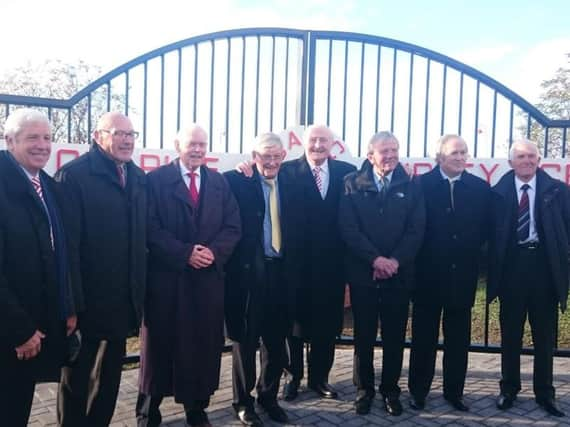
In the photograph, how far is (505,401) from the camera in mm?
4211

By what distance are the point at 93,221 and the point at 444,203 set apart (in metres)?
2.52

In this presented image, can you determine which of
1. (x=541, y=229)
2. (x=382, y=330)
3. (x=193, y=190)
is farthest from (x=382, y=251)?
(x=193, y=190)

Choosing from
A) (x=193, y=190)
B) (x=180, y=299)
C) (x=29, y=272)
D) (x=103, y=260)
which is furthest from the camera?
(x=193, y=190)

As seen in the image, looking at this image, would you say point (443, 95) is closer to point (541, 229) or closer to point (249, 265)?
point (541, 229)

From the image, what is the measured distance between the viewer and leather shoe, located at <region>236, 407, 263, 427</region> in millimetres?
3762

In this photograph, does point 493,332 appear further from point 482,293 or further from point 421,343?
point 421,343

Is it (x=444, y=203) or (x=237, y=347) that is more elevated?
(x=444, y=203)

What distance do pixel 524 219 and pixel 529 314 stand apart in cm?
76

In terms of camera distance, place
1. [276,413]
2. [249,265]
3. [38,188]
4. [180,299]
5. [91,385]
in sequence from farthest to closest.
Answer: [276,413]
[249,265]
[180,299]
[91,385]
[38,188]

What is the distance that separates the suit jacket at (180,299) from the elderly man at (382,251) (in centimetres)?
102

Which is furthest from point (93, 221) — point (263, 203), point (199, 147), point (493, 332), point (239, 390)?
point (493, 332)

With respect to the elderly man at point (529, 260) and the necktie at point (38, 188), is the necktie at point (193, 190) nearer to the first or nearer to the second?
the necktie at point (38, 188)

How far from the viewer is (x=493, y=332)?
24.5ft

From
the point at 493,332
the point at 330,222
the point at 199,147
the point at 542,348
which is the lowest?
the point at 493,332
